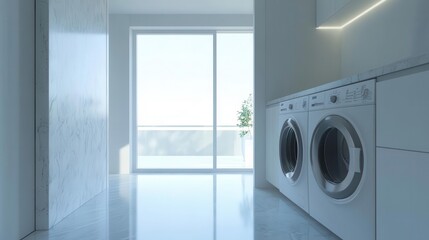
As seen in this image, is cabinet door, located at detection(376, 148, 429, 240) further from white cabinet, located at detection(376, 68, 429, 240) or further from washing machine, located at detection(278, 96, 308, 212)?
washing machine, located at detection(278, 96, 308, 212)

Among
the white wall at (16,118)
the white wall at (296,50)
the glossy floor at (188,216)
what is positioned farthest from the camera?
the white wall at (296,50)

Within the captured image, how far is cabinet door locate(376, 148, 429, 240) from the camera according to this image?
105 centimetres

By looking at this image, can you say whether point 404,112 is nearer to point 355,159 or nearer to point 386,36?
point 355,159

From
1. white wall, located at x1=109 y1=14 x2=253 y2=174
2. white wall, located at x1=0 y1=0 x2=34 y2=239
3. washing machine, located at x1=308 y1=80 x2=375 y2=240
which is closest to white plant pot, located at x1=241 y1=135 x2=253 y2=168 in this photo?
→ white wall, located at x1=109 y1=14 x2=253 y2=174

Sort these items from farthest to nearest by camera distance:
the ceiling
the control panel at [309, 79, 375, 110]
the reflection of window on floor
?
1. the reflection of window on floor
2. the ceiling
3. the control panel at [309, 79, 375, 110]

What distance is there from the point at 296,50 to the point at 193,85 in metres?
1.89

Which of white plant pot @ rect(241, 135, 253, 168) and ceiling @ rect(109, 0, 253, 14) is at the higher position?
ceiling @ rect(109, 0, 253, 14)

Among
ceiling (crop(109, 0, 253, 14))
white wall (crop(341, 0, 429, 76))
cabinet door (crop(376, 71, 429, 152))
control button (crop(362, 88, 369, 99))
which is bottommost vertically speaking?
cabinet door (crop(376, 71, 429, 152))

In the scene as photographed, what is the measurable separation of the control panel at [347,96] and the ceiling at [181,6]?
2651 millimetres

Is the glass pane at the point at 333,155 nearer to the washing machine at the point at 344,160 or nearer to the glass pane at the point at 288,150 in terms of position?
the washing machine at the point at 344,160

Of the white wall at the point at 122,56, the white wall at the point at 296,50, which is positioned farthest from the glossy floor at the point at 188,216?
the white wall at the point at 296,50

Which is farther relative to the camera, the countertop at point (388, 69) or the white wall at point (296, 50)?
the white wall at point (296, 50)

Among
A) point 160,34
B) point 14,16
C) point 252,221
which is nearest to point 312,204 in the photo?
point 252,221

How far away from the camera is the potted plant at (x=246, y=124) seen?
15.8 feet
